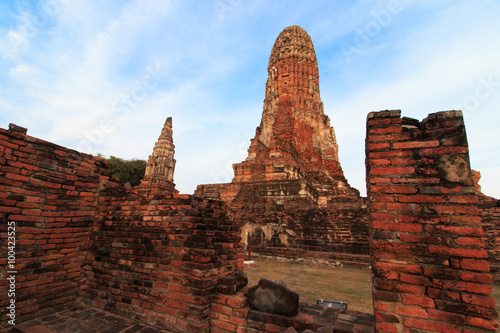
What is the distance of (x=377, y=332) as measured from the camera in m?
1.76

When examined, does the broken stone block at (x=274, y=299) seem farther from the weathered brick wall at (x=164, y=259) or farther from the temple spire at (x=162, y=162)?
the temple spire at (x=162, y=162)

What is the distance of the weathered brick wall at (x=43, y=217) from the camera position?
2.90 metres

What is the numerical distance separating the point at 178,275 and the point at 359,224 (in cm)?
720

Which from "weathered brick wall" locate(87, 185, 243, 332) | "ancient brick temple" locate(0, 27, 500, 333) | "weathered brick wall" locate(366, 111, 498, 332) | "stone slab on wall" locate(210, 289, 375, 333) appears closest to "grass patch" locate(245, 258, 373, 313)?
"stone slab on wall" locate(210, 289, 375, 333)

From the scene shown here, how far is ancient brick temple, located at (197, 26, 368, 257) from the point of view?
8688 mm

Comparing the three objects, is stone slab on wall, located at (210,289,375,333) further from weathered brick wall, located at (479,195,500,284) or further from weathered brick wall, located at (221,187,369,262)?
weathered brick wall, located at (479,195,500,284)

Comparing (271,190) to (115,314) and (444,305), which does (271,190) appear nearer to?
(115,314)

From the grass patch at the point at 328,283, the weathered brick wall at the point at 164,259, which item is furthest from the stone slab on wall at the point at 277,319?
the grass patch at the point at 328,283

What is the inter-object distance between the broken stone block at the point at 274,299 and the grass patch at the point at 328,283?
6.03 feet

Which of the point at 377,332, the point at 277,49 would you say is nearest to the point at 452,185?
the point at 377,332

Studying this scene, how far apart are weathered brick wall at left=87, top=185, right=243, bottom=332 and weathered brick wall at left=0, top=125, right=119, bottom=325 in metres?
0.28

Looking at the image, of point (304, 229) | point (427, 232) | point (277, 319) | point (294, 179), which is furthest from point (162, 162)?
point (427, 232)

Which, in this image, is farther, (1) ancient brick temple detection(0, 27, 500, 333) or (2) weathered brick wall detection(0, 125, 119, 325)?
(2) weathered brick wall detection(0, 125, 119, 325)

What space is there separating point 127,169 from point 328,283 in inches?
1103
